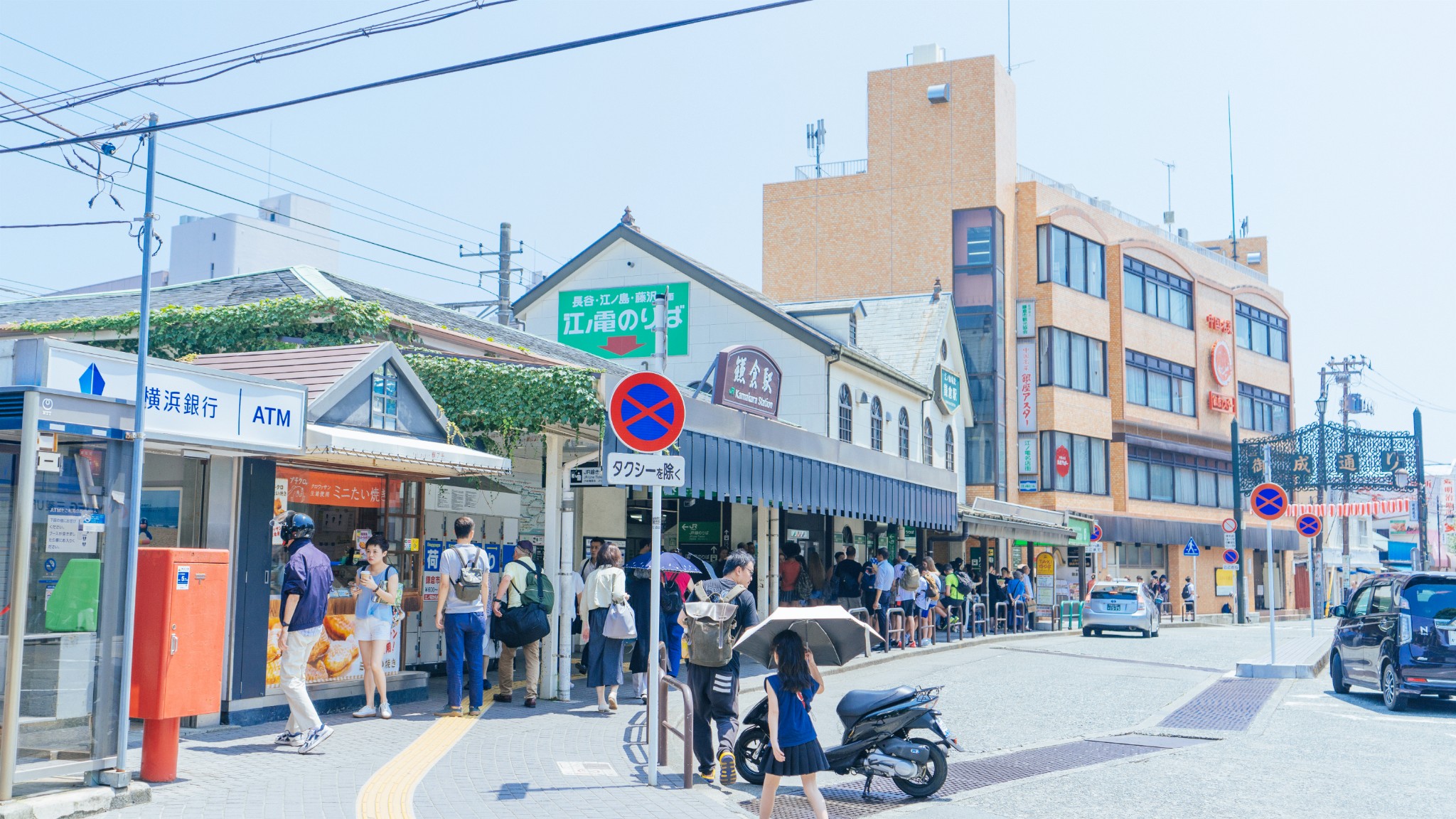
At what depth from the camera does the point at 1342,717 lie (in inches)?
566

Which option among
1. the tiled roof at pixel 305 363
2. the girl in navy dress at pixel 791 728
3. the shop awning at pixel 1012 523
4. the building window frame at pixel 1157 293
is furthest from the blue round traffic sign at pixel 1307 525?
the building window frame at pixel 1157 293

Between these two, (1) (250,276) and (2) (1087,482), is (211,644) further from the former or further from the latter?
(2) (1087,482)

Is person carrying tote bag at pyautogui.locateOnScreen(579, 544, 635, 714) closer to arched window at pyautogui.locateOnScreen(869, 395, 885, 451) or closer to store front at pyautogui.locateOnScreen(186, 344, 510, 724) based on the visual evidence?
store front at pyautogui.locateOnScreen(186, 344, 510, 724)

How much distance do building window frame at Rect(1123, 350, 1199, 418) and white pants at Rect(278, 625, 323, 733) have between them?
43.1 m

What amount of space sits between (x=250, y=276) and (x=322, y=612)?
930cm

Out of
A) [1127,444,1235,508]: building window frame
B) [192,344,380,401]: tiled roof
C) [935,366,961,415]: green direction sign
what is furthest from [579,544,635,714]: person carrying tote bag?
[1127,444,1235,508]: building window frame

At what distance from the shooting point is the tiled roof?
39.1 feet

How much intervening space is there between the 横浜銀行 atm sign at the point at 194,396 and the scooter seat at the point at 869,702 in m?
5.01

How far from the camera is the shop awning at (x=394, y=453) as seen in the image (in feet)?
36.3

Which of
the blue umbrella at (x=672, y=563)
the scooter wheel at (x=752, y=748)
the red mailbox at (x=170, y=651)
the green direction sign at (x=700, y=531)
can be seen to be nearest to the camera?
the red mailbox at (x=170, y=651)

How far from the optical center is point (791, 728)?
25.5ft

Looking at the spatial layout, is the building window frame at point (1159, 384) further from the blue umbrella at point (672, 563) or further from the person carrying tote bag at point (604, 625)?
the person carrying tote bag at point (604, 625)

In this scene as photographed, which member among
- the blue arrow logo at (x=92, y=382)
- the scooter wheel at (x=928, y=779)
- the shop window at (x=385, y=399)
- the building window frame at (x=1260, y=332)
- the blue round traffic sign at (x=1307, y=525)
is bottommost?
the scooter wheel at (x=928, y=779)

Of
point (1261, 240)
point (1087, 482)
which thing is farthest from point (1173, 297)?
point (1261, 240)
